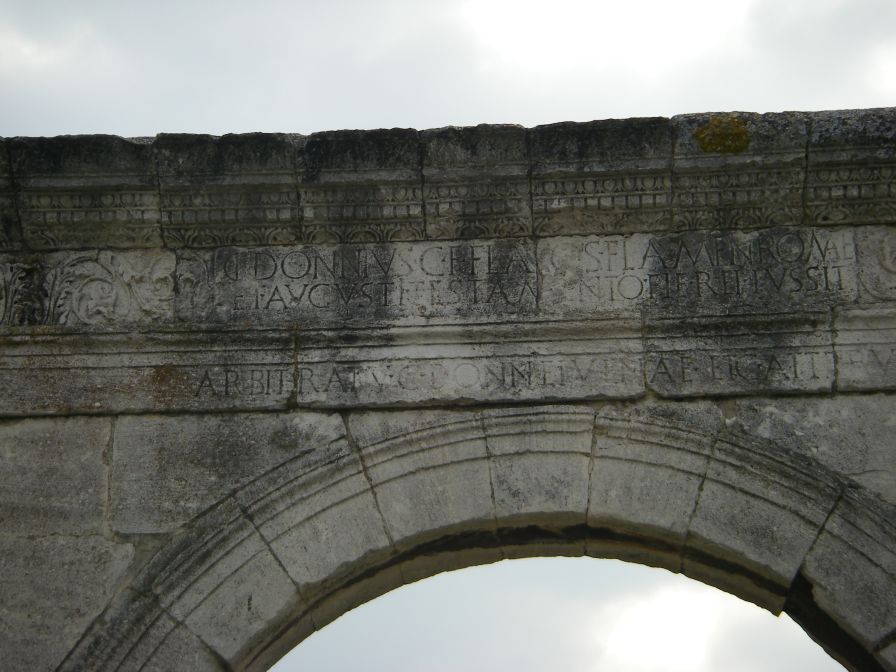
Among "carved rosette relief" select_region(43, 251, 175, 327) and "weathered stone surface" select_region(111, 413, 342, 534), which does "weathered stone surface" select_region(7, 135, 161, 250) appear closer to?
"carved rosette relief" select_region(43, 251, 175, 327)

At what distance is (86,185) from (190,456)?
1.16 m

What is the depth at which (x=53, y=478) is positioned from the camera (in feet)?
17.5

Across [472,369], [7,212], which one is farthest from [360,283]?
[7,212]

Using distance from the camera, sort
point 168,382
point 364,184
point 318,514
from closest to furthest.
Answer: point 318,514
point 168,382
point 364,184

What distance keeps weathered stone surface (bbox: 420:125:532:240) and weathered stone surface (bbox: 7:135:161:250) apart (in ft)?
3.62

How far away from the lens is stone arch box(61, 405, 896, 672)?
5039mm

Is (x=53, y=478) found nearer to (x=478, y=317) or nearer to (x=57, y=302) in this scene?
(x=57, y=302)

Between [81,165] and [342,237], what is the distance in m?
1.06

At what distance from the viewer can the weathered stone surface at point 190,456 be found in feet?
17.3

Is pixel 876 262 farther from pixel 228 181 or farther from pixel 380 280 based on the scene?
pixel 228 181

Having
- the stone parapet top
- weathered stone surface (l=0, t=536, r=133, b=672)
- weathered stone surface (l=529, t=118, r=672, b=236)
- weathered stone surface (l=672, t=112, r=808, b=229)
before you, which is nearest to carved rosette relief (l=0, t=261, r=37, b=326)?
the stone parapet top

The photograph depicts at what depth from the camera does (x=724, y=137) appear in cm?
550

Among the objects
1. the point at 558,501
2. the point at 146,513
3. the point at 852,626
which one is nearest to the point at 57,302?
the point at 146,513

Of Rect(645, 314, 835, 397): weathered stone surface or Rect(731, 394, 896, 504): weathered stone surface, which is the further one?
Rect(645, 314, 835, 397): weathered stone surface
